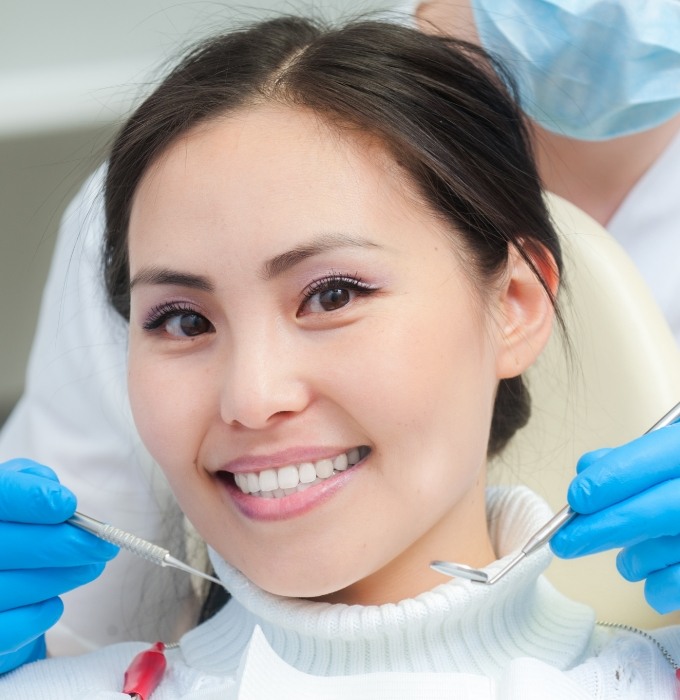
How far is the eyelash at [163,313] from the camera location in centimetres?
121

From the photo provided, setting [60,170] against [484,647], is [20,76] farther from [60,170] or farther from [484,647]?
[484,647]

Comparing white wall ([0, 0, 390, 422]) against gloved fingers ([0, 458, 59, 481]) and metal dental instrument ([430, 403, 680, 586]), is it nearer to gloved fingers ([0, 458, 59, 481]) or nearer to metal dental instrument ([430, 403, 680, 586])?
gloved fingers ([0, 458, 59, 481])

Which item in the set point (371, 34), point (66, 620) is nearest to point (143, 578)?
point (66, 620)

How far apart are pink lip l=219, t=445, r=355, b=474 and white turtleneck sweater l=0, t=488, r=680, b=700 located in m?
0.17

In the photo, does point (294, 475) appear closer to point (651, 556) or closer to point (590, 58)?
point (651, 556)

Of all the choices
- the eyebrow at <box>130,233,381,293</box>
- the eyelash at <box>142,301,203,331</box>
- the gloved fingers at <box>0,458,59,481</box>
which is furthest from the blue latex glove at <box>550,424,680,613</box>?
the gloved fingers at <box>0,458,59,481</box>

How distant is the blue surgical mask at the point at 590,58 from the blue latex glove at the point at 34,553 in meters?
0.84

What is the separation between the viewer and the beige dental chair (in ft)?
4.86

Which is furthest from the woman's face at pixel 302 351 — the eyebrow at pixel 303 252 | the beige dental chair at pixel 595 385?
the beige dental chair at pixel 595 385

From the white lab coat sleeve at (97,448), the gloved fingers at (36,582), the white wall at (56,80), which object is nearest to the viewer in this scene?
the gloved fingers at (36,582)

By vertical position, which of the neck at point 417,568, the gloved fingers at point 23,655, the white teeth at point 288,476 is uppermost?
the white teeth at point 288,476

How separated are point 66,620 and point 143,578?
0.41 ft

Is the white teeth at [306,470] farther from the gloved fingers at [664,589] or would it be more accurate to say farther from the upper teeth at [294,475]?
the gloved fingers at [664,589]

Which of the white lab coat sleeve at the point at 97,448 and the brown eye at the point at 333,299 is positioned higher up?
the brown eye at the point at 333,299
